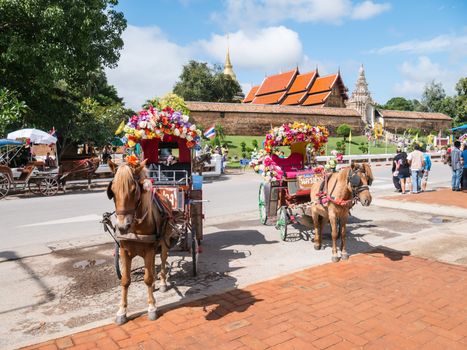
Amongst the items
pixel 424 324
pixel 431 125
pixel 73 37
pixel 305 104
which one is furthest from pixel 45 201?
pixel 431 125

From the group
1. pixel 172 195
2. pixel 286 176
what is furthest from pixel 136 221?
pixel 286 176

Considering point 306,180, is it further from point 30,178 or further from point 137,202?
point 30,178

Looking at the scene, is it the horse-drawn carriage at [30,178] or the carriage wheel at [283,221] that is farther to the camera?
the horse-drawn carriage at [30,178]

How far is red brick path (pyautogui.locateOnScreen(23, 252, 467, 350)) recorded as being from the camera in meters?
4.10

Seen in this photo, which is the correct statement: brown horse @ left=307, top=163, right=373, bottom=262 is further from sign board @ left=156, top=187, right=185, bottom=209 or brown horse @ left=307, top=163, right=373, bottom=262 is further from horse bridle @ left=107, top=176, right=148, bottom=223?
horse bridle @ left=107, top=176, right=148, bottom=223

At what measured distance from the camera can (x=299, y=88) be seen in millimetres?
58500

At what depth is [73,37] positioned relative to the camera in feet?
49.7

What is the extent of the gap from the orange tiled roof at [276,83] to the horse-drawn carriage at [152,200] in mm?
54708

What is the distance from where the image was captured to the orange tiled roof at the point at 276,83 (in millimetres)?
59734

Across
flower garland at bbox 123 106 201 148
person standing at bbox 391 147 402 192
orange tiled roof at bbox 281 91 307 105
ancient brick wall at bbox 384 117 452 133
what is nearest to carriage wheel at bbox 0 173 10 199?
flower garland at bbox 123 106 201 148

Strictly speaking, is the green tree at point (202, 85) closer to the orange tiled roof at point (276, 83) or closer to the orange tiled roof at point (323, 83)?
the orange tiled roof at point (276, 83)

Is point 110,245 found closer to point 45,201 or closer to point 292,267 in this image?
→ point 292,267

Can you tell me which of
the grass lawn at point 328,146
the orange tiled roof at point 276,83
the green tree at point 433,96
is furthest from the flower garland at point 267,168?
the green tree at point 433,96

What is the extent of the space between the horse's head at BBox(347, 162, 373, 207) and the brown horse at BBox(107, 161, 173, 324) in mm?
3555
